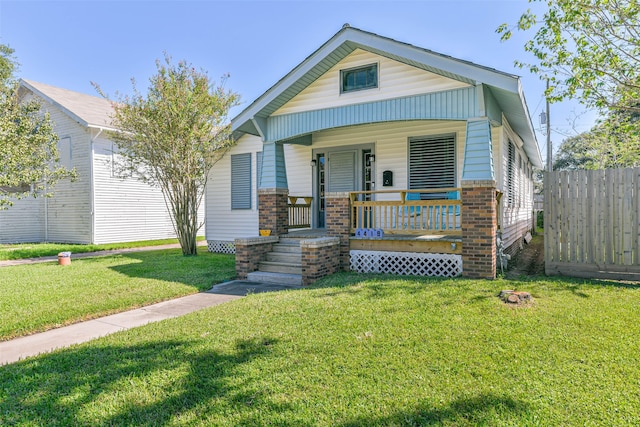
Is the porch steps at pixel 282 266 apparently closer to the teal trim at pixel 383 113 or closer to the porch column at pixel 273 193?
the porch column at pixel 273 193

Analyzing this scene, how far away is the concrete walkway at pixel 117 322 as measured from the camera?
13.6 feet

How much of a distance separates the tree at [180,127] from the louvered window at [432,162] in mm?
5590

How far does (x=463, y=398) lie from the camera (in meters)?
2.76

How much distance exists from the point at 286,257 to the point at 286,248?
41 centimetres

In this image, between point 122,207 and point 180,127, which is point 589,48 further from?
point 122,207

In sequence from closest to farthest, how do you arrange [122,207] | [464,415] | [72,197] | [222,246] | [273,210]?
[464,415]
[273,210]
[222,246]
[72,197]
[122,207]

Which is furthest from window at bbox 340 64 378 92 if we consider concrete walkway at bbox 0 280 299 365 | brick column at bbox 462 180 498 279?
concrete walkway at bbox 0 280 299 365

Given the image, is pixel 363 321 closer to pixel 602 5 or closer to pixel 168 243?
pixel 602 5

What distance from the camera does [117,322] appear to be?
507 cm

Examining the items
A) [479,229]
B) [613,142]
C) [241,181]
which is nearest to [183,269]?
[241,181]

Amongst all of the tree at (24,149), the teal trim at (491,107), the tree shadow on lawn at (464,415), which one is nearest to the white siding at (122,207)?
the tree at (24,149)

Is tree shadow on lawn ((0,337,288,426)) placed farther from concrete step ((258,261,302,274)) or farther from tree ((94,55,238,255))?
tree ((94,55,238,255))

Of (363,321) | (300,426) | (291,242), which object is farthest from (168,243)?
(300,426)

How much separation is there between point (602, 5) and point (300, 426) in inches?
347
